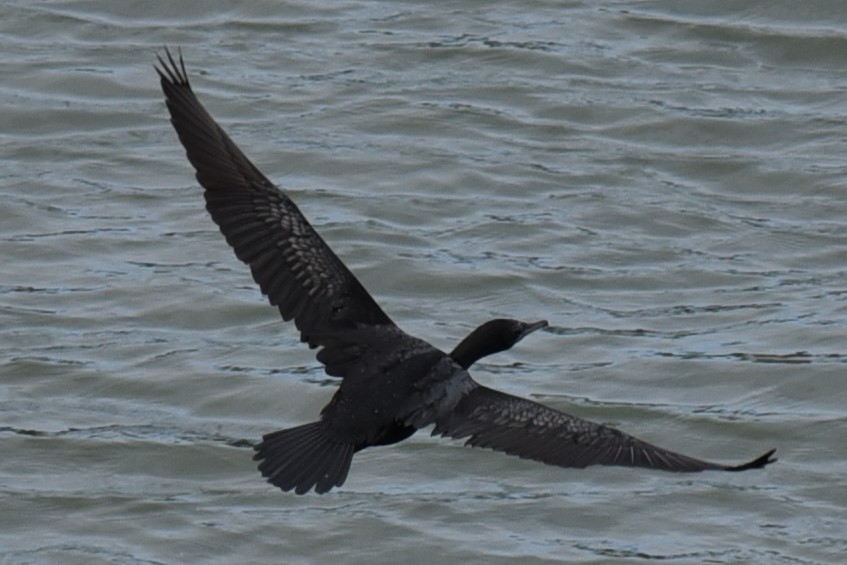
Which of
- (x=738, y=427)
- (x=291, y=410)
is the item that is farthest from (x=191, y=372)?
(x=738, y=427)

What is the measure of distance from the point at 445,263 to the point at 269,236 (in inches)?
169

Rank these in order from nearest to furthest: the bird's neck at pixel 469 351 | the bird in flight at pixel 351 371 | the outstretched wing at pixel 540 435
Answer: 1. the outstretched wing at pixel 540 435
2. the bird in flight at pixel 351 371
3. the bird's neck at pixel 469 351

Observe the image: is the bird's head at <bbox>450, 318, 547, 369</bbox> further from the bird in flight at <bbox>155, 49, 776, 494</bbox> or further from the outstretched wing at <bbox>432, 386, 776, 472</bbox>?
the outstretched wing at <bbox>432, 386, 776, 472</bbox>

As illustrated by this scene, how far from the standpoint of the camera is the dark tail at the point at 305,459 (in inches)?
268

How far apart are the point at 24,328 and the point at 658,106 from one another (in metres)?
4.46

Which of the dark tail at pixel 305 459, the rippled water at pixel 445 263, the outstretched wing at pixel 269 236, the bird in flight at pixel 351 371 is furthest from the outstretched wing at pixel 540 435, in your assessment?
the rippled water at pixel 445 263

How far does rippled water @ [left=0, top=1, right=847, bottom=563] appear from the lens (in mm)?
9500

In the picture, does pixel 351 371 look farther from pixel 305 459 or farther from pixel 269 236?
pixel 269 236

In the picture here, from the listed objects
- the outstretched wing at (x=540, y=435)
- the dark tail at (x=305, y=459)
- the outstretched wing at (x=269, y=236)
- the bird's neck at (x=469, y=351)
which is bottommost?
the dark tail at (x=305, y=459)

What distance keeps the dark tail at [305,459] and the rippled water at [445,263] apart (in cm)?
220

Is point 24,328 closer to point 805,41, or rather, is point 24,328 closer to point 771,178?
point 771,178

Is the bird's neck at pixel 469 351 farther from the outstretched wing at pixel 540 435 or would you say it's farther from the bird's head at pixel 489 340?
the outstretched wing at pixel 540 435

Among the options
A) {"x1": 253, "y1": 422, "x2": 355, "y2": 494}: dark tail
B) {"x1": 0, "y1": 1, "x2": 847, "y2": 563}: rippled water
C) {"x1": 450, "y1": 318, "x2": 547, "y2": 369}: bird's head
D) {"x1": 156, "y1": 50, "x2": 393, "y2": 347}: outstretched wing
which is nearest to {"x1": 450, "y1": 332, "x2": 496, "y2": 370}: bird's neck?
{"x1": 450, "y1": 318, "x2": 547, "y2": 369}: bird's head

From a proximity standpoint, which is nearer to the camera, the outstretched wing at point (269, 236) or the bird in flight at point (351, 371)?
the bird in flight at point (351, 371)
